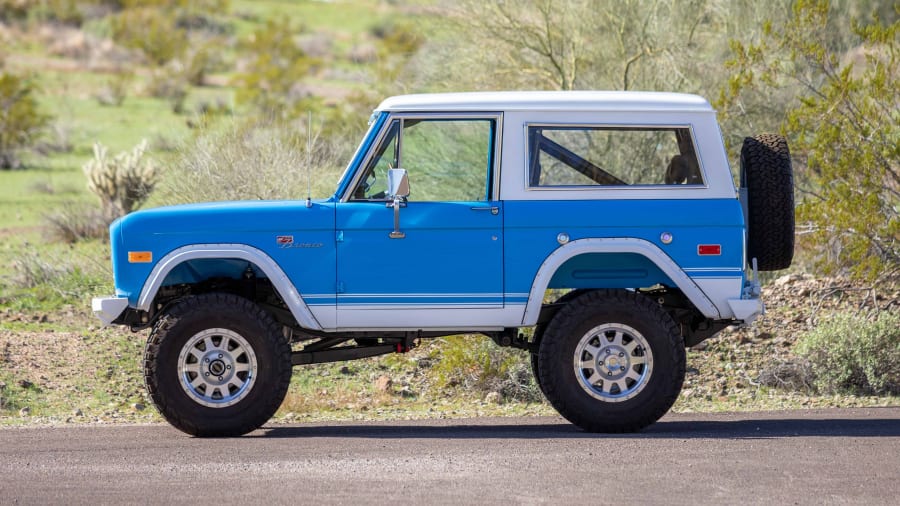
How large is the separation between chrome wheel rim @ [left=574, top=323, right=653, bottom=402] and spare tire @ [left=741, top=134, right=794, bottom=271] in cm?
111

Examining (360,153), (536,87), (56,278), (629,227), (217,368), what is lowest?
(217,368)

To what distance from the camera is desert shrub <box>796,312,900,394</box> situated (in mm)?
11930

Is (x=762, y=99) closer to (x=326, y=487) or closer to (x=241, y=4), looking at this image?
(x=326, y=487)

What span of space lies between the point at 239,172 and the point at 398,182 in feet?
26.7

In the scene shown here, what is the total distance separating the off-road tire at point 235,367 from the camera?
9.12m

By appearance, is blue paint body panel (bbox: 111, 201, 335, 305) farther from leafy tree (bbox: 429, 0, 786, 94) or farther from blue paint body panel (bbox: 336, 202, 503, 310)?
leafy tree (bbox: 429, 0, 786, 94)

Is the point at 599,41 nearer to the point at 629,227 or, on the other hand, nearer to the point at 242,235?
the point at 629,227

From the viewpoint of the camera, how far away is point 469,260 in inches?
362

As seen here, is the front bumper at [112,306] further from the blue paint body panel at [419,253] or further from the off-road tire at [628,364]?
the off-road tire at [628,364]

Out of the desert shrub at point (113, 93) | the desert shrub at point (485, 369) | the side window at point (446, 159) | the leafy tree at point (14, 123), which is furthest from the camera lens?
the desert shrub at point (113, 93)

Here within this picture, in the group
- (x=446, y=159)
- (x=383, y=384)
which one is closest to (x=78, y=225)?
(x=446, y=159)

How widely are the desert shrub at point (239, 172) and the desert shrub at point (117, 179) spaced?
3.40 meters

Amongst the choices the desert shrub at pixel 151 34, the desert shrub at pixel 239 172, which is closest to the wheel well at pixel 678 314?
the desert shrub at pixel 239 172

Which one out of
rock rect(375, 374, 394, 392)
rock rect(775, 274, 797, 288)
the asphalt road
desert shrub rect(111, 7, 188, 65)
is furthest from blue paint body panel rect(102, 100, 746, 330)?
desert shrub rect(111, 7, 188, 65)
